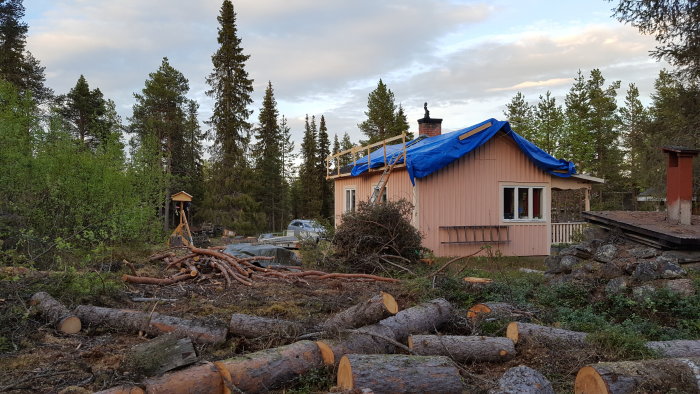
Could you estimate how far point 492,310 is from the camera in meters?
6.48

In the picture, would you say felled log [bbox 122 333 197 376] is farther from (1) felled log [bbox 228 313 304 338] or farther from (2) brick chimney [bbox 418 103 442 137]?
(2) brick chimney [bbox 418 103 442 137]

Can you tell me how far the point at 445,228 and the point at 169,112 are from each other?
95.2 ft

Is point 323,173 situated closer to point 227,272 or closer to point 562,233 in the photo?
point 562,233

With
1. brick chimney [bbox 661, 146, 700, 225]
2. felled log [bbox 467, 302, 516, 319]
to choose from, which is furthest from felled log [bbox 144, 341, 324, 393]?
brick chimney [bbox 661, 146, 700, 225]

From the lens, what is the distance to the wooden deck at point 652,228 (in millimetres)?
8375

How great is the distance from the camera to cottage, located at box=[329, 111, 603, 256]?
590 inches

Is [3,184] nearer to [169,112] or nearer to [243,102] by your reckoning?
[243,102]

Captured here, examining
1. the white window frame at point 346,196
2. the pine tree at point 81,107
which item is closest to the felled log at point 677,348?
the white window frame at point 346,196

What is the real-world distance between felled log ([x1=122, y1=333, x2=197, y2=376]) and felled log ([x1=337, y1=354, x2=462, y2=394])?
133 cm

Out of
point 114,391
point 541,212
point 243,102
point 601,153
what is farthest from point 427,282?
point 601,153

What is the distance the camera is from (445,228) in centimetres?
1521

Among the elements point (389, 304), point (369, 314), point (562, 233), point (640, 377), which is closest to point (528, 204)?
point (562, 233)

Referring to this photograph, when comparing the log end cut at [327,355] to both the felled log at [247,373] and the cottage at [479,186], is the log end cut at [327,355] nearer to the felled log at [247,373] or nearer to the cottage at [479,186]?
the felled log at [247,373]

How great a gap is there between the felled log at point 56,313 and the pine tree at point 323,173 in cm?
3722
